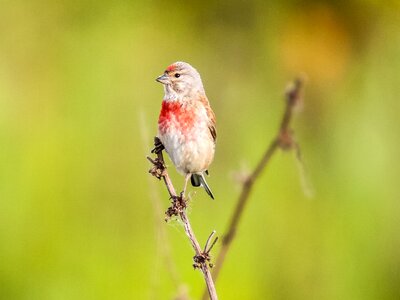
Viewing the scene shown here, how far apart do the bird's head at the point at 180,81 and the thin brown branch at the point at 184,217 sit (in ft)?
1.01

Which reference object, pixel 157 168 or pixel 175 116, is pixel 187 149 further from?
pixel 157 168

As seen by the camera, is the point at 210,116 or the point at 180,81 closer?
the point at 180,81

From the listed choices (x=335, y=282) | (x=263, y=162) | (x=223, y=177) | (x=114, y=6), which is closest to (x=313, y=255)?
(x=335, y=282)

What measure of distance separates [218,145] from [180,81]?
9.50 feet

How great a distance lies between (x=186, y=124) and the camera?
2768 millimetres

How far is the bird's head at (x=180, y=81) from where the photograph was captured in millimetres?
2572

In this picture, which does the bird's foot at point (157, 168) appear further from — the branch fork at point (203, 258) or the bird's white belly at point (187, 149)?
the bird's white belly at point (187, 149)

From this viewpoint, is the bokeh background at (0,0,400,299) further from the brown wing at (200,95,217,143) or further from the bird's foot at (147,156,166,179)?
the bird's foot at (147,156,166,179)

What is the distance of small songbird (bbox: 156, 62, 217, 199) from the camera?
2.61m

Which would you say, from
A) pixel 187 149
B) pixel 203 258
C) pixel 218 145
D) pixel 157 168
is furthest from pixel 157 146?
pixel 218 145

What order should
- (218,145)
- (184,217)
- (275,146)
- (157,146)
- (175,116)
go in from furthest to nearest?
1. (218,145)
2. (175,116)
3. (157,146)
4. (275,146)
5. (184,217)

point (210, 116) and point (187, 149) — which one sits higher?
point (210, 116)

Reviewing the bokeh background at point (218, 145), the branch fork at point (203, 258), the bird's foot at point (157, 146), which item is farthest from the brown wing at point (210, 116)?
the bokeh background at point (218, 145)

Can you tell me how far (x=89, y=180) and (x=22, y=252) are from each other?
61 cm
